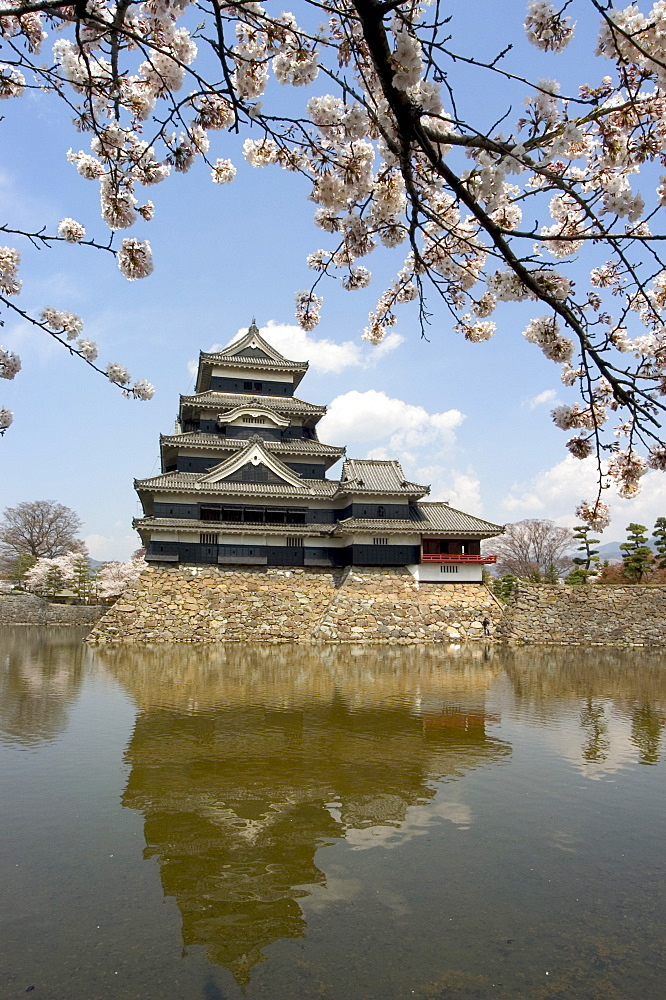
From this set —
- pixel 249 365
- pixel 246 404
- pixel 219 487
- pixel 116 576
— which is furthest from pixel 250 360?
pixel 116 576

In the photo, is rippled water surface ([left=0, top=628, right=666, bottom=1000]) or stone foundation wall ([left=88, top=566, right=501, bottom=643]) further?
stone foundation wall ([left=88, top=566, right=501, bottom=643])

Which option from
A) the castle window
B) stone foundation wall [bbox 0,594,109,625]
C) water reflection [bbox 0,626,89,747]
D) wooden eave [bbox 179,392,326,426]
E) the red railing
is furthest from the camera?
stone foundation wall [bbox 0,594,109,625]

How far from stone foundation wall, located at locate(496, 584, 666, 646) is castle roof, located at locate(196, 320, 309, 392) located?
51.4 feet

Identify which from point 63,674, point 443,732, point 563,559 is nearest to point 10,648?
point 63,674

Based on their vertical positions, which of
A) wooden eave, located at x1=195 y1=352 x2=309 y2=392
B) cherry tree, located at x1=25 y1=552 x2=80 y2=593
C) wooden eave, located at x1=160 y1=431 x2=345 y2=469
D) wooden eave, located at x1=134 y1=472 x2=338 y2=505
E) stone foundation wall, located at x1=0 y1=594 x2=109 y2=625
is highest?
wooden eave, located at x1=195 y1=352 x2=309 y2=392

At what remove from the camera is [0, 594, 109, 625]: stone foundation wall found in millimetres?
37844

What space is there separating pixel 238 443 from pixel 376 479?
6.70m

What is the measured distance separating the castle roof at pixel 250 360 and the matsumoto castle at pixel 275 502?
0.31ft

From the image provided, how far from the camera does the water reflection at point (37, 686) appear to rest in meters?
9.57

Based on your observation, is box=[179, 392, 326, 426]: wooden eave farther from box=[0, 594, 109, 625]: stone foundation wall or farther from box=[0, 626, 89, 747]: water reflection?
box=[0, 594, 109, 625]: stone foundation wall

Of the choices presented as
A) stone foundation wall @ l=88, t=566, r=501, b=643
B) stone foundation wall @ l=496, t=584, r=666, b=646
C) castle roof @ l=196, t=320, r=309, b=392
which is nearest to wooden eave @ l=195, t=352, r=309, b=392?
castle roof @ l=196, t=320, r=309, b=392

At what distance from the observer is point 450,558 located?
27453 mm

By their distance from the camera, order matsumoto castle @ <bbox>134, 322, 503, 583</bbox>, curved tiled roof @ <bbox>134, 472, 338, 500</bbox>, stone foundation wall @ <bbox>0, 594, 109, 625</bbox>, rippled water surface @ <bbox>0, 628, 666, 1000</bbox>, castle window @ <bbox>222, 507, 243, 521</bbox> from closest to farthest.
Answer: rippled water surface @ <bbox>0, 628, 666, 1000</bbox> → curved tiled roof @ <bbox>134, 472, 338, 500</bbox> → matsumoto castle @ <bbox>134, 322, 503, 583</bbox> → castle window @ <bbox>222, 507, 243, 521</bbox> → stone foundation wall @ <bbox>0, 594, 109, 625</bbox>

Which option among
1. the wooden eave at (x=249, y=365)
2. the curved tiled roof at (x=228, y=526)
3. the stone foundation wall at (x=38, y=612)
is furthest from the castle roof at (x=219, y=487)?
the stone foundation wall at (x=38, y=612)
